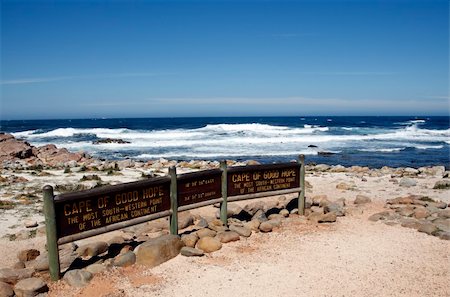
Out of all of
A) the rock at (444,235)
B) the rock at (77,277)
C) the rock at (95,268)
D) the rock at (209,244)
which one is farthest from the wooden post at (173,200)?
the rock at (444,235)

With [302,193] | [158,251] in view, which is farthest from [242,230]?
[302,193]

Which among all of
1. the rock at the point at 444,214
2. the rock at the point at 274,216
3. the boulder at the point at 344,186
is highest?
the rock at the point at 444,214

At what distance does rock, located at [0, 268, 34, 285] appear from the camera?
5.99 metres

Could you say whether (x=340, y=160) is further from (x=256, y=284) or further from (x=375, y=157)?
(x=256, y=284)

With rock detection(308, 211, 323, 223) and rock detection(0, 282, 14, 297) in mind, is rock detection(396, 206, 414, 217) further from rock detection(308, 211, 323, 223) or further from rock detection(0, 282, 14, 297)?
rock detection(0, 282, 14, 297)

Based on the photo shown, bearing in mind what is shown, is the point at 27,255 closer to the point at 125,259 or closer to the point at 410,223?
the point at 125,259

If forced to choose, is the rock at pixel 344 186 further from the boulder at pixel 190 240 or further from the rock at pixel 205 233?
the boulder at pixel 190 240

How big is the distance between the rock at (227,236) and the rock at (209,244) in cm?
28

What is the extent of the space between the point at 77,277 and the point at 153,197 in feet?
6.49

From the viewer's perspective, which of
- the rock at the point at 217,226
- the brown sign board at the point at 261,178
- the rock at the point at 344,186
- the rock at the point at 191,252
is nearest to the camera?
the rock at the point at 191,252

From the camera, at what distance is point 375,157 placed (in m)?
30.0

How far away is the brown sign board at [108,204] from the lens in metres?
6.34

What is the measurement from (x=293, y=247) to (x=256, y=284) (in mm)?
1785

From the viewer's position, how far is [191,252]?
23.5 feet
